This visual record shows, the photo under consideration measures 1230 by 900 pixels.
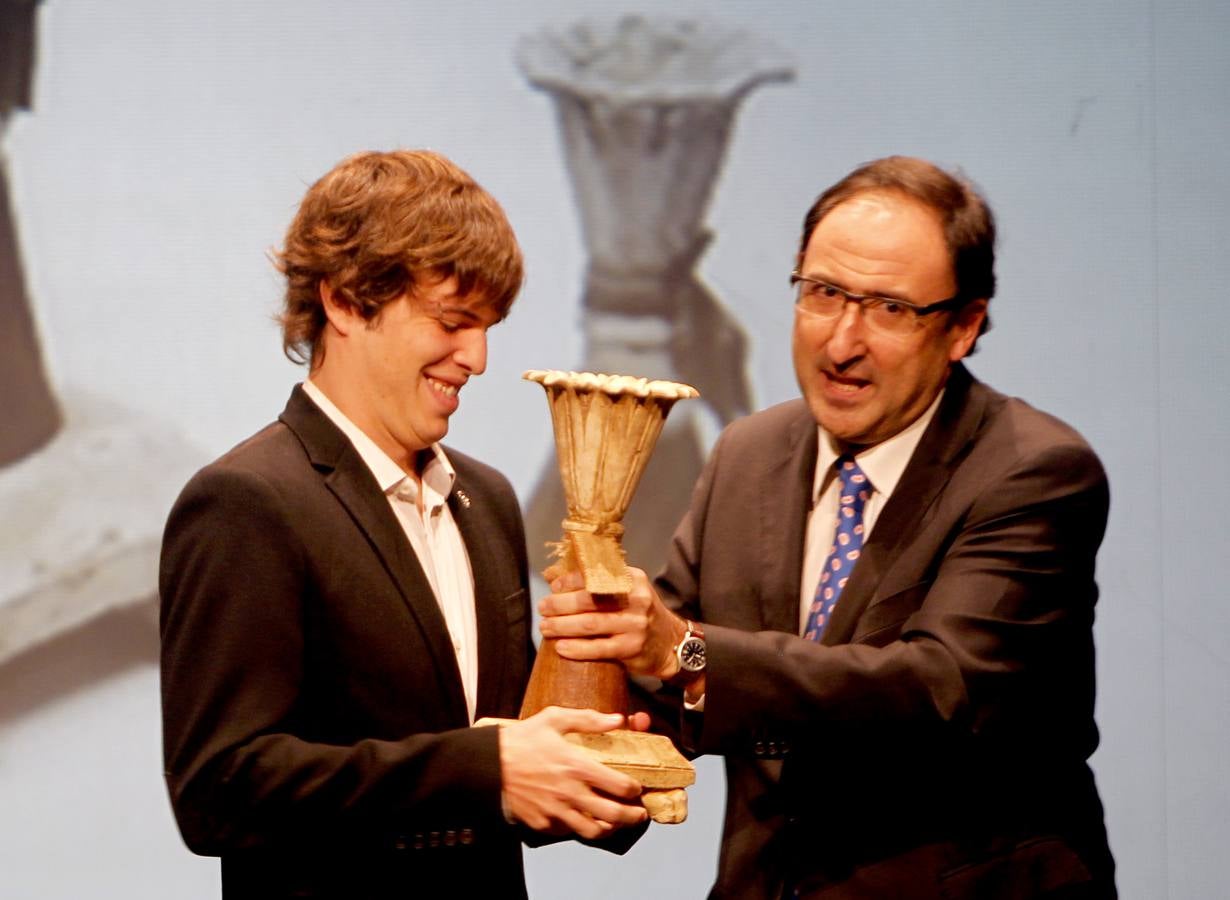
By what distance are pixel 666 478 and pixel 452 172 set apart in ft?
6.80

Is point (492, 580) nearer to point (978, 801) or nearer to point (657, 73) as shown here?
point (978, 801)

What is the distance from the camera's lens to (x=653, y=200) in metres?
4.05

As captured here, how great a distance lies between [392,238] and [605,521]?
505 millimetres

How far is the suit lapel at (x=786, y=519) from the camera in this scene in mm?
2490

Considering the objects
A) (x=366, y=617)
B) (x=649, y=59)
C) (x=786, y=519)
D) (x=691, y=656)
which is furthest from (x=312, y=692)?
(x=649, y=59)

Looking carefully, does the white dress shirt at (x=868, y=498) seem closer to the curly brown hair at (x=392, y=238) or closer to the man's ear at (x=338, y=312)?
the curly brown hair at (x=392, y=238)

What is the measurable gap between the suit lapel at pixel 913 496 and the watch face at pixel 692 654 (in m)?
0.26

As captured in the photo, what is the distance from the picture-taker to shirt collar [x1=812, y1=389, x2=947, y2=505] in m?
2.51

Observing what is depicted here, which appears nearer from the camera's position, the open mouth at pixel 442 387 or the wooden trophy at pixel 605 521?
the wooden trophy at pixel 605 521

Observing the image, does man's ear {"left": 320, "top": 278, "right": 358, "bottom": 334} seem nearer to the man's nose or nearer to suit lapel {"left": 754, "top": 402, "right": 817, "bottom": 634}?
the man's nose

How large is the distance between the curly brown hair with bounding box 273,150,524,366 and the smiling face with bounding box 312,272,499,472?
0.07ft

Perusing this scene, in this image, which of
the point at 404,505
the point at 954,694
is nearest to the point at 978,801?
the point at 954,694

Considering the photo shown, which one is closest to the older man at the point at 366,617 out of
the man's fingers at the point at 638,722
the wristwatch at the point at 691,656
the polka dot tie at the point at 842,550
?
the man's fingers at the point at 638,722

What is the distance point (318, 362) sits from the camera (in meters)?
2.19
